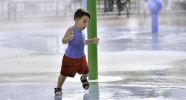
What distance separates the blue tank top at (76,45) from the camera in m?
8.26

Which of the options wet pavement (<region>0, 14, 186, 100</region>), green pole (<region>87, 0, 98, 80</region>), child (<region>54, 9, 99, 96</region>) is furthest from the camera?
green pole (<region>87, 0, 98, 80</region>)

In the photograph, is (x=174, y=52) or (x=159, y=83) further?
(x=174, y=52)

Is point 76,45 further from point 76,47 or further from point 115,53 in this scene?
point 115,53

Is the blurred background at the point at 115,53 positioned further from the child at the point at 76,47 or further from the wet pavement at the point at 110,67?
the child at the point at 76,47

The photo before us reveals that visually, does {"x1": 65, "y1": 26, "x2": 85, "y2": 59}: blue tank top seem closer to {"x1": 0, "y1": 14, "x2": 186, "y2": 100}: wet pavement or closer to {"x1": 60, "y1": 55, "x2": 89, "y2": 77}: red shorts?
{"x1": 60, "y1": 55, "x2": 89, "y2": 77}: red shorts

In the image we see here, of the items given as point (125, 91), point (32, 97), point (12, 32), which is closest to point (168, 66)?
point (125, 91)

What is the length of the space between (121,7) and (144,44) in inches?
550

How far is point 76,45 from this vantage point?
27.1 ft

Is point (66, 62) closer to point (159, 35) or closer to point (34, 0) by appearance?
point (159, 35)

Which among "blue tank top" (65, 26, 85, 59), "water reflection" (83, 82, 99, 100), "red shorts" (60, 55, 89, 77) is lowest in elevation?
"water reflection" (83, 82, 99, 100)

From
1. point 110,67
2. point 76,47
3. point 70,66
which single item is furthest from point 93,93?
point 110,67

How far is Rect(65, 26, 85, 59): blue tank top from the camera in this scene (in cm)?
826

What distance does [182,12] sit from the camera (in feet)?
98.8

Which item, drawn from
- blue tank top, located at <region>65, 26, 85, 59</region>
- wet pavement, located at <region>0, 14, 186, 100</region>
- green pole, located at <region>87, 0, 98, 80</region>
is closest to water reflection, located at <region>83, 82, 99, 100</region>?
wet pavement, located at <region>0, 14, 186, 100</region>
